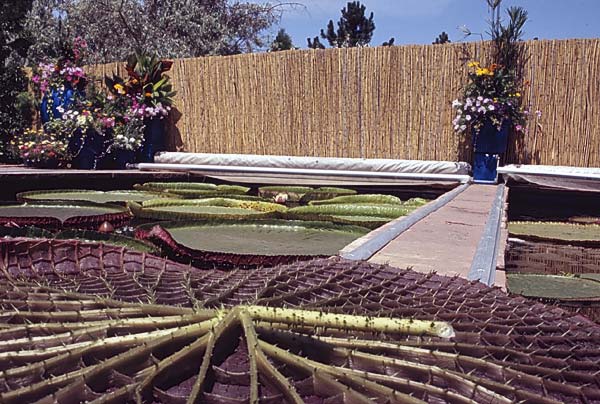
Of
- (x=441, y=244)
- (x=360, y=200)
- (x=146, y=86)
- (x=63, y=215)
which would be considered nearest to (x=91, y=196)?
(x=63, y=215)

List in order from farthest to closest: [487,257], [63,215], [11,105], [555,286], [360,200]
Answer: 1. [11,105]
2. [360,200]
3. [63,215]
4. [555,286]
5. [487,257]

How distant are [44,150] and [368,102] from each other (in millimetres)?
3801

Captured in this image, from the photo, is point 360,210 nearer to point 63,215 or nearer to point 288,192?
point 288,192

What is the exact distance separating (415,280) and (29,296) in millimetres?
508

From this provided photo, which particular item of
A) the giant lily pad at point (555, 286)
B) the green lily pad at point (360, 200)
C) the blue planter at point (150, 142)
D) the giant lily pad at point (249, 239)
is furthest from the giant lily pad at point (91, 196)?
the blue planter at point (150, 142)

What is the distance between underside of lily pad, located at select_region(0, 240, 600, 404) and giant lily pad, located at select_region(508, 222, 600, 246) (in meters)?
2.78

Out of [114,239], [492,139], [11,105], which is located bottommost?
[114,239]

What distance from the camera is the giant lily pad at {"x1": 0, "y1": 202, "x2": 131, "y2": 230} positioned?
236 cm

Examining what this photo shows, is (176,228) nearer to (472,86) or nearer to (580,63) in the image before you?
(472,86)

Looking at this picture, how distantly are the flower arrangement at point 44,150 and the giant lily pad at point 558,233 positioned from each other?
550 centimetres

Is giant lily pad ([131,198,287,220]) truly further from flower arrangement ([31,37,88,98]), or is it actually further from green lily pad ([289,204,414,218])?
flower arrangement ([31,37,88,98])

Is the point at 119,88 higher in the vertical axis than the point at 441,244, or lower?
higher

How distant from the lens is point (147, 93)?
Answer: 27.0 feet

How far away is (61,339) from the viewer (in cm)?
47
